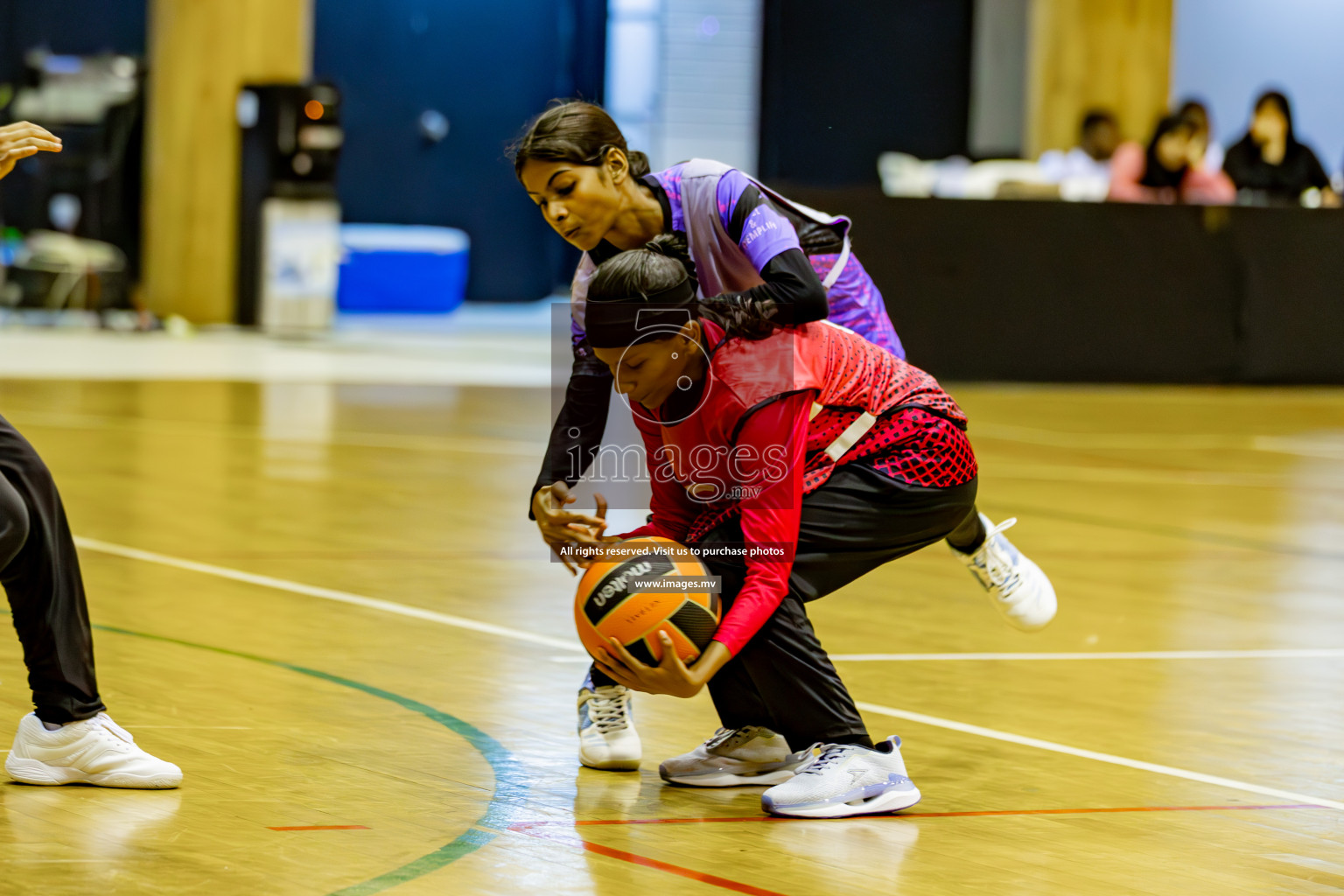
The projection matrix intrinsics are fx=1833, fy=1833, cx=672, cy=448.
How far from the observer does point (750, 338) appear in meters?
3.04

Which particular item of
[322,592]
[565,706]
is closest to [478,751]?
[565,706]

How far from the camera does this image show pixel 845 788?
2.94 m

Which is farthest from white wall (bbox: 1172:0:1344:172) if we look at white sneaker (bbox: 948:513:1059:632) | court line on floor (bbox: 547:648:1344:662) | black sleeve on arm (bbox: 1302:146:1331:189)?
white sneaker (bbox: 948:513:1059:632)

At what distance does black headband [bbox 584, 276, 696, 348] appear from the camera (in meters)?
2.95

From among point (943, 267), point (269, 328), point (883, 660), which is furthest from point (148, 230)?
point (883, 660)

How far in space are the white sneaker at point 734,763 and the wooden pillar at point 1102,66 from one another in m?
14.0

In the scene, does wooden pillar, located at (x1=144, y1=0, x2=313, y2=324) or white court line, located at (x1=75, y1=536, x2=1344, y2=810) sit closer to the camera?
white court line, located at (x1=75, y1=536, x2=1344, y2=810)

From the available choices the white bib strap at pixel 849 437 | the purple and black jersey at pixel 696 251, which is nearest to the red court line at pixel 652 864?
the purple and black jersey at pixel 696 251

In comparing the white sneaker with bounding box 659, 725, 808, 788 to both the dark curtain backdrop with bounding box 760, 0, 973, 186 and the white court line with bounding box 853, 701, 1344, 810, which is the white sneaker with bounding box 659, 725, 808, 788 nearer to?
the white court line with bounding box 853, 701, 1344, 810

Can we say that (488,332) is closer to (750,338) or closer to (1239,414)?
(1239,414)

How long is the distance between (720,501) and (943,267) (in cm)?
897

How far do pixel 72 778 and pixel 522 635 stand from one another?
4.98ft

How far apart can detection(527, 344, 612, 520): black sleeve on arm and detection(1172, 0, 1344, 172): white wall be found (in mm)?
15675

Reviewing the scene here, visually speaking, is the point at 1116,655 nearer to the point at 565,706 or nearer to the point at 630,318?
the point at 565,706
